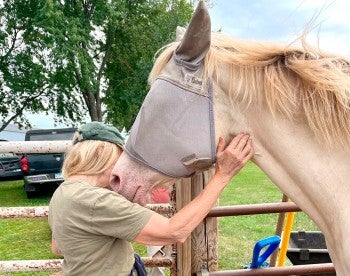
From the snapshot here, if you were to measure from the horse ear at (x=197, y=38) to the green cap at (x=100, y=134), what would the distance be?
0.53 meters

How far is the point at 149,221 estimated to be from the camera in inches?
68.1

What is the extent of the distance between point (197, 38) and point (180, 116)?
10.6 inches

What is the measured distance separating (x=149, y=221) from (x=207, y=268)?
0.70 m

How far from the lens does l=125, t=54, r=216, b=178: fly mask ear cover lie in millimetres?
1583

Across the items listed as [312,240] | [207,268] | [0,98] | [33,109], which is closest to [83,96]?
[33,109]

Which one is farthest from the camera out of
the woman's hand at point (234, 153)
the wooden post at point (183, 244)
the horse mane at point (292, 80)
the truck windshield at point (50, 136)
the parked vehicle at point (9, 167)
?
the parked vehicle at point (9, 167)

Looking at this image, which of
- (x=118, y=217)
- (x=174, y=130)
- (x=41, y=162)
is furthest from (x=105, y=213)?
(x=41, y=162)

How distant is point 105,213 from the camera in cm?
172

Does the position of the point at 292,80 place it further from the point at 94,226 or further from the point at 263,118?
the point at 94,226

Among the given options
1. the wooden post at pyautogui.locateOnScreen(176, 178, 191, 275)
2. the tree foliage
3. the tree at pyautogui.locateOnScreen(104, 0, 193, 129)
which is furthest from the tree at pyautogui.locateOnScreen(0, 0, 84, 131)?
the wooden post at pyautogui.locateOnScreen(176, 178, 191, 275)

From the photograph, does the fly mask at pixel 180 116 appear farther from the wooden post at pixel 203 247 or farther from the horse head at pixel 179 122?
the wooden post at pixel 203 247

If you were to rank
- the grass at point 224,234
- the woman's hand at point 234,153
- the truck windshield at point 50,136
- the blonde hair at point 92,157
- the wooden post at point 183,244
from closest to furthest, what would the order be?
the woman's hand at point 234,153 → the blonde hair at point 92,157 → the wooden post at point 183,244 → the grass at point 224,234 → the truck windshield at point 50,136

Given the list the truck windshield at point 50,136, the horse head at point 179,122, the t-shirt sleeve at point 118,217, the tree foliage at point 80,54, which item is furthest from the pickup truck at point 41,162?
the horse head at point 179,122

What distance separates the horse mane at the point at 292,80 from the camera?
153 cm
